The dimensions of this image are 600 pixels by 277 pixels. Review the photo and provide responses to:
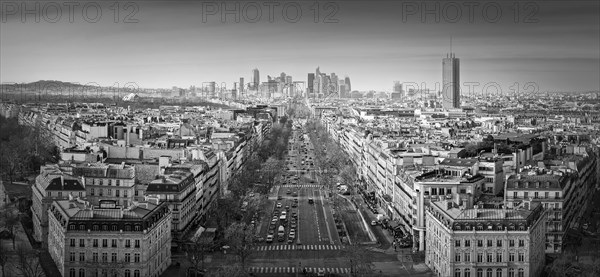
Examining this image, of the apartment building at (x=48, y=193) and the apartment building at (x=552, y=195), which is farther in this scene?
the apartment building at (x=48, y=193)

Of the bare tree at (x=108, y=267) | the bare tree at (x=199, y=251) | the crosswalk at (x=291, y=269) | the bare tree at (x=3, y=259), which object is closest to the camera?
the bare tree at (x=108, y=267)

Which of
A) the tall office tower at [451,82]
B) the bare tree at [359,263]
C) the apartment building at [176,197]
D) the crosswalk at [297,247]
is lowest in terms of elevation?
the crosswalk at [297,247]

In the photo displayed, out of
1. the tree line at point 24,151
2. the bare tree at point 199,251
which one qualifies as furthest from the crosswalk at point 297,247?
the tree line at point 24,151

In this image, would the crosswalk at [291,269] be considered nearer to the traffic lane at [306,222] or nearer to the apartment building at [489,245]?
the apartment building at [489,245]

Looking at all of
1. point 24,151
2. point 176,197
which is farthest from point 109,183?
point 24,151

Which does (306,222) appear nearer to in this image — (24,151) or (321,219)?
(321,219)

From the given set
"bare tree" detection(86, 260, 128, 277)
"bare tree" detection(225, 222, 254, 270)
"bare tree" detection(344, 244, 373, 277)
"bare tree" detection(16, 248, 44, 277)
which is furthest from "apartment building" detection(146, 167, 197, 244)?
"bare tree" detection(344, 244, 373, 277)

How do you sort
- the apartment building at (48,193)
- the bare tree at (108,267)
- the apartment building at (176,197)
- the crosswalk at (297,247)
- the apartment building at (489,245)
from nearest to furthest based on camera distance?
the bare tree at (108,267), the apartment building at (489,245), the apartment building at (48,193), the crosswalk at (297,247), the apartment building at (176,197)
